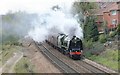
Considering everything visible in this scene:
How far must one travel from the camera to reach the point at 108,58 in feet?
111

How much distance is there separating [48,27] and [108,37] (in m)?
9.77

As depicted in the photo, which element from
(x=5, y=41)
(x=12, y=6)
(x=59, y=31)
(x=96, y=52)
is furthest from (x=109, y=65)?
(x=5, y=41)

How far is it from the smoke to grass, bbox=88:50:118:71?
14.1 feet

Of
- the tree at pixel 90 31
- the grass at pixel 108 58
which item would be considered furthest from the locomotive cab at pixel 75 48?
the tree at pixel 90 31

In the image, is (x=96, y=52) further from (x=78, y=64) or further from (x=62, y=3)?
(x=62, y=3)

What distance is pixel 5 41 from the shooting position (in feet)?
175

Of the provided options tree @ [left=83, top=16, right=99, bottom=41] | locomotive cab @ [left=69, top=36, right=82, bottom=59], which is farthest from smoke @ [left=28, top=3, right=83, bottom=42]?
tree @ [left=83, top=16, right=99, bottom=41]

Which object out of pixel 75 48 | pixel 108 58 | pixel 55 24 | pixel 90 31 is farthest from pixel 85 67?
pixel 90 31

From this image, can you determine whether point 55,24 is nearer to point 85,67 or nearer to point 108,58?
point 108,58

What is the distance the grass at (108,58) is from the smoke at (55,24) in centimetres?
430

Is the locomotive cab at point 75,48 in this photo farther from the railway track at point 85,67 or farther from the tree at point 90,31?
the tree at point 90,31

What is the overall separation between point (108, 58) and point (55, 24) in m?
14.9

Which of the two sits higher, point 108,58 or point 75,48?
point 75,48

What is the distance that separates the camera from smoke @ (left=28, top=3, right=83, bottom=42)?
3945 centimetres
